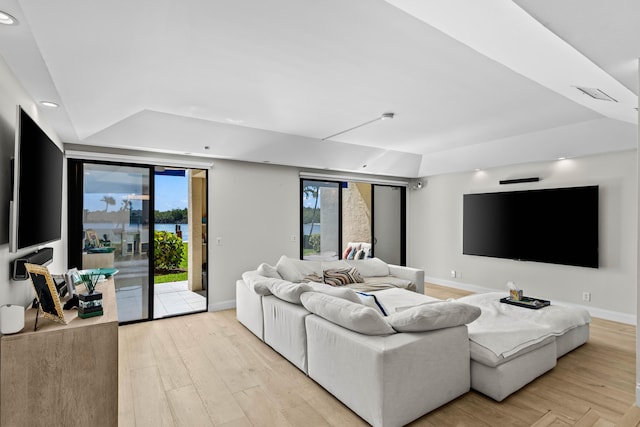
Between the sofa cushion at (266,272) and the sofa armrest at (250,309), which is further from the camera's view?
the sofa cushion at (266,272)

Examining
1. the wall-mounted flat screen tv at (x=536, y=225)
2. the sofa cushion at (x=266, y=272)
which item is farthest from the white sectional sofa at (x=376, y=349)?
the wall-mounted flat screen tv at (x=536, y=225)

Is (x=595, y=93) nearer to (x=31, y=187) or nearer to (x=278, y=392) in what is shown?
(x=278, y=392)

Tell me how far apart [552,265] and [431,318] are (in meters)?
3.90

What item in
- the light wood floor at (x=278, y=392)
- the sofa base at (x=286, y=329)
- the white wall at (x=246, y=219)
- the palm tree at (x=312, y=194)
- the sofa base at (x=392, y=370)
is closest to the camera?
the sofa base at (x=392, y=370)

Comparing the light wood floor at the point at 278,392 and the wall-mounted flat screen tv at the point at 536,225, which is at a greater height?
the wall-mounted flat screen tv at the point at 536,225

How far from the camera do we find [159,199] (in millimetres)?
5125

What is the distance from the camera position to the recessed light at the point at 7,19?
1.39m

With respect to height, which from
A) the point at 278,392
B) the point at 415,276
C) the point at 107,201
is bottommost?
the point at 278,392

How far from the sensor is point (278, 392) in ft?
8.77

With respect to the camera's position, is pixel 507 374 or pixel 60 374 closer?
pixel 60 374

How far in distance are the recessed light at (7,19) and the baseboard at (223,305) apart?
163 inches

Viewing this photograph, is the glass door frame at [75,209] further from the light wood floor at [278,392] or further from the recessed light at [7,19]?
the recessed light at [7,19]

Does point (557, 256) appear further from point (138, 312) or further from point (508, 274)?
point (138, 312)

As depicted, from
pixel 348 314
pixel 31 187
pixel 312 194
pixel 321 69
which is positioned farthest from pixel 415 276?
pixel 31 187
